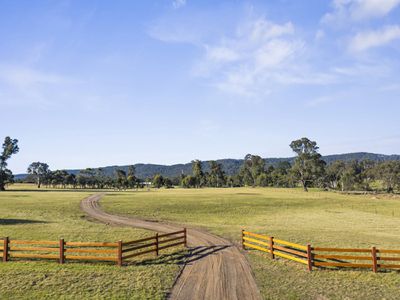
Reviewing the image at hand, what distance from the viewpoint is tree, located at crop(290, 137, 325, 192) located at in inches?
4844

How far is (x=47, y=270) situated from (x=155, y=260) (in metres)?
6.54

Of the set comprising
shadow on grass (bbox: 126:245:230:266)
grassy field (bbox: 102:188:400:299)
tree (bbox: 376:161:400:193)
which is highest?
tree (bbox: 376:161:400:193)

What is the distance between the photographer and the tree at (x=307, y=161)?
4844 inches

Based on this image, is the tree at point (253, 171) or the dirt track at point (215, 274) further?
the tree at point (253, 171)

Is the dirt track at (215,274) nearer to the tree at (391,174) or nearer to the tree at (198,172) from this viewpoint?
the tree at (391,174)

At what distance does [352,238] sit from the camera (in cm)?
2950

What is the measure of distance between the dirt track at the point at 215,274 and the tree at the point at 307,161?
104m

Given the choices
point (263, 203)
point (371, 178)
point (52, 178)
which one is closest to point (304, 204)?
point (263, 203)

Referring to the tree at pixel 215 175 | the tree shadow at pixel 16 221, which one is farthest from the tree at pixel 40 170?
the tree shadow at pixel 16 221

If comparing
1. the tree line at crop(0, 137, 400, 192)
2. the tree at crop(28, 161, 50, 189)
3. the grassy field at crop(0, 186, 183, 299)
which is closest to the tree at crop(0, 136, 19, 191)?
the tree line at crop(0, 137, 400, 192)

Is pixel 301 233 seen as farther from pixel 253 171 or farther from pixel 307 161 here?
pixel 253 171

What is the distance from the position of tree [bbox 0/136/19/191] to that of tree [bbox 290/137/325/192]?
11128 cm

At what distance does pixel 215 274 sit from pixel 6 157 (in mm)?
132379

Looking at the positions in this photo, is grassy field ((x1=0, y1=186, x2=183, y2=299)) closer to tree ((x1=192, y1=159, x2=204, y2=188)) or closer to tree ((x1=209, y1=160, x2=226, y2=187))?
tree ((x1=192, y1=159, x2=204, y2=188))
